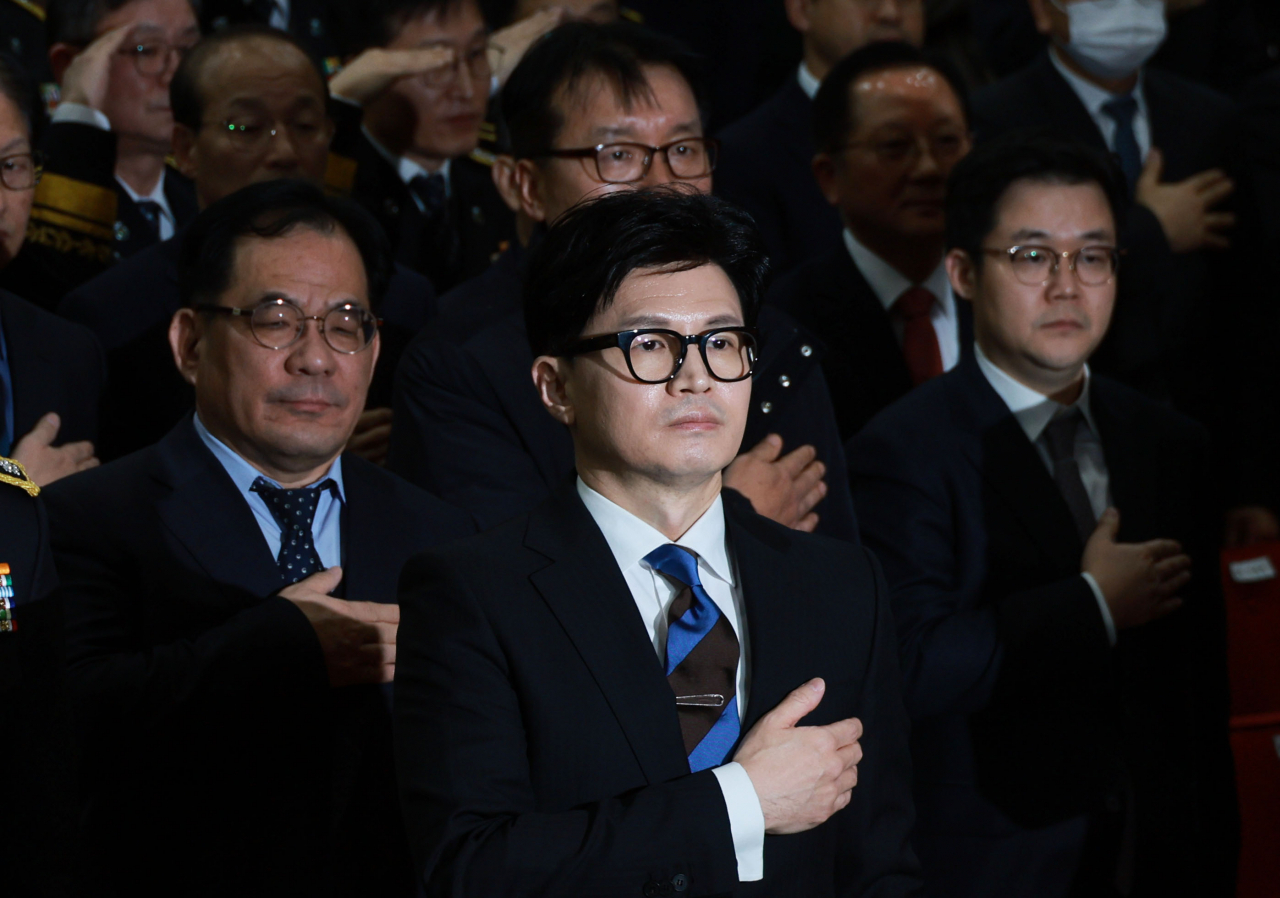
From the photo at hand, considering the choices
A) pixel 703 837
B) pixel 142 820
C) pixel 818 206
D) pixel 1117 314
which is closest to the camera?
pixel 703 837

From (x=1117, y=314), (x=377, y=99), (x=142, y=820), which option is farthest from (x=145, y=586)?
(x=1117, y=314)

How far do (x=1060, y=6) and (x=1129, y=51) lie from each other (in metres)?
0.27

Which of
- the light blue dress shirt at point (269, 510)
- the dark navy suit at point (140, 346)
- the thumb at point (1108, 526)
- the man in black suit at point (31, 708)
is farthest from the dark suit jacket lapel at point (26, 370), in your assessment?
the thumb at point (1108, 526)

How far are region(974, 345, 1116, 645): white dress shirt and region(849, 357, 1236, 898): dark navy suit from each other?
1.0 inches

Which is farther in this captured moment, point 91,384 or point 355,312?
point 91,384

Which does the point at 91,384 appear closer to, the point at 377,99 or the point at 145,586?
the point at 145,586

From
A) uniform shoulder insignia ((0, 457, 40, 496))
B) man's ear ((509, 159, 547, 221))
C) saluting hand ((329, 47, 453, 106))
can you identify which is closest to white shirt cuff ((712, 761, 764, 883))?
uniform shoulder insignia ((0, 457, 40, 496))

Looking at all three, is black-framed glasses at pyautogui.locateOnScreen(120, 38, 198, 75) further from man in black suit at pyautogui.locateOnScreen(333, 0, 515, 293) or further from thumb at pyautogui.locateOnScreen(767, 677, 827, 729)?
thumb at pyautogui.locateOnScreen(767, 677, 827, 729)

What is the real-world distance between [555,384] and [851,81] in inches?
93.9

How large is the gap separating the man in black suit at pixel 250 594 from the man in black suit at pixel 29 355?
A: 1.44ft

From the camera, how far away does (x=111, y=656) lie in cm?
255

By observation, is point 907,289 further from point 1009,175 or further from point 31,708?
point 31,708

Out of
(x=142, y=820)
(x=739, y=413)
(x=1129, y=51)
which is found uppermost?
(x=1129, y=51)

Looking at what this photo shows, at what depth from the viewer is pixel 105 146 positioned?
413 centimetres
